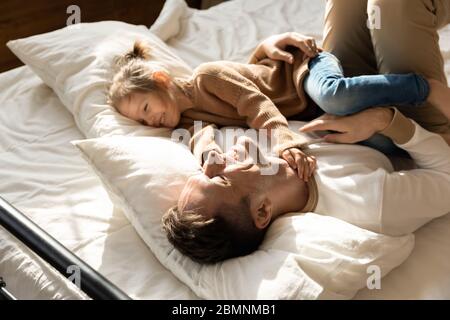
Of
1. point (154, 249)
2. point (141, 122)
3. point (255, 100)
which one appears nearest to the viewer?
point (154, 249)

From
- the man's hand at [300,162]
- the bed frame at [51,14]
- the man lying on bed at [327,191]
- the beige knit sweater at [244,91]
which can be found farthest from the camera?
the bed frame at [51,14]

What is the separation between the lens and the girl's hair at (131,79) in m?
1.49

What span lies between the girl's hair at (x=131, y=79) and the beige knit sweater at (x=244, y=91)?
0.30 ft

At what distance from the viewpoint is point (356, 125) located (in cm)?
129

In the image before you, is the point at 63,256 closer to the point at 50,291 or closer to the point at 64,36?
the point at 50,291

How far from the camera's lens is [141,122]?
5.02 ft

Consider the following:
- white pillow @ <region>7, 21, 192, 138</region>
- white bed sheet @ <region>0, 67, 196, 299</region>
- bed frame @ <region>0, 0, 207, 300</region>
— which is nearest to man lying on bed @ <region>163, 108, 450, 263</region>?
white bed sheet @ <region>0, 67, 196, 299</region>

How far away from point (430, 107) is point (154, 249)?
2.51 ft

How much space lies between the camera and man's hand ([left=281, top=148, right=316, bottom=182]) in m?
1.23

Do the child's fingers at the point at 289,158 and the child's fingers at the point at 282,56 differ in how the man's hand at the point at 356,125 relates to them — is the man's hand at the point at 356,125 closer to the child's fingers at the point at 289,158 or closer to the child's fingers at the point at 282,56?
the child's fingers at the point at 289,158

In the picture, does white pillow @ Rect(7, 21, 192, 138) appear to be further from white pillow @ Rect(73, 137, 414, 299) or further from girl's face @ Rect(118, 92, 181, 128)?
white pillow @ Rect(73, 137, 414, 299)

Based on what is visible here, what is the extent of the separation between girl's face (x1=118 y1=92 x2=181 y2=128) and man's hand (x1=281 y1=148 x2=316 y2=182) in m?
0.38

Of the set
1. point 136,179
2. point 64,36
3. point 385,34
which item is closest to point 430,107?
point 385,34

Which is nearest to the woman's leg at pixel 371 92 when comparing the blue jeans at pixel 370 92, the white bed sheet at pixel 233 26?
the blue jeans at pixel 370 92
